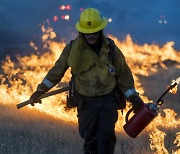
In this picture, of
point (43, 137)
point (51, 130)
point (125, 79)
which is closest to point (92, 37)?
point (125, 79)

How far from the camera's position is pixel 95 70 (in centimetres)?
707

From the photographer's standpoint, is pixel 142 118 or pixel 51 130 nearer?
pixel 142 118

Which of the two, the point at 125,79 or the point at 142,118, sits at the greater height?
the point at 125,79

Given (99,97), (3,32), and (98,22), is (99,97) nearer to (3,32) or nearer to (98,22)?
(98,22)

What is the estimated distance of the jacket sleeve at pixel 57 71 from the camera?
7316 millimetres

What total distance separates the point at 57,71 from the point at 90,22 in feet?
2.64

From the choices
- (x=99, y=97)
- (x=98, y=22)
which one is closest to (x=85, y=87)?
(x=99, y=97)

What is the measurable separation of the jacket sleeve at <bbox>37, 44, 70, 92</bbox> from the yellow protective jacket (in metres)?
0.07

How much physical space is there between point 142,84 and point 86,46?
13631 mm

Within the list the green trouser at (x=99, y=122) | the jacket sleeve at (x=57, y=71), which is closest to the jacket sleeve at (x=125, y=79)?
the green trouser at (x=99, y=122)

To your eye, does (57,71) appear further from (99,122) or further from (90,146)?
(90,146)

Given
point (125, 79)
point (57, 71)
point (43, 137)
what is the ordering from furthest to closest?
point (43, 137) → point (57, 71) → point (125, 79)

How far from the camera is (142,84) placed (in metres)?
20.6

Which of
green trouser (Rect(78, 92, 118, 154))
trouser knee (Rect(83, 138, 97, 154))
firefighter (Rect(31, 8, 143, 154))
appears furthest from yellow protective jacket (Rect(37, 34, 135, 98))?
trouser knee (Rect(83, 138, 97, 154))
